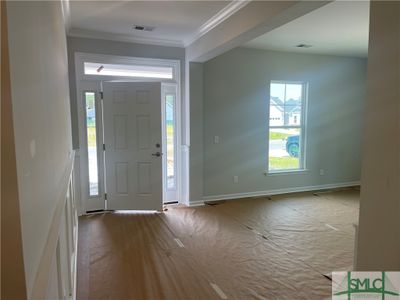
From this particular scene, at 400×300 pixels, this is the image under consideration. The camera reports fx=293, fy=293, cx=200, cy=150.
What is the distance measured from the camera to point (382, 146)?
158cm

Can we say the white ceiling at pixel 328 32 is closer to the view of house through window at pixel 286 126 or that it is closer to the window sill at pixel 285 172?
the view of house through window at pixel 286 126

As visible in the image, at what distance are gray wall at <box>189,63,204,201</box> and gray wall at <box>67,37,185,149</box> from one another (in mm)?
511

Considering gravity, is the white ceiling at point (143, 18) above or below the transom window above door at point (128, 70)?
above

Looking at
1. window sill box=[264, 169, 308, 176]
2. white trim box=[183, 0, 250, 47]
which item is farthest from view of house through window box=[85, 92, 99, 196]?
window sill box=[264, 169, 308, 176]

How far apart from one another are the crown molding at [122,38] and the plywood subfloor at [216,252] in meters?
2.64

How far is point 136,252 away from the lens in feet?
10.4

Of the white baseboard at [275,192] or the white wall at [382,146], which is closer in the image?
the white wall at [382,146]

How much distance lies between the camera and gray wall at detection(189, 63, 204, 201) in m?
4.79

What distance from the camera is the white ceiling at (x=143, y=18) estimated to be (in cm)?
322

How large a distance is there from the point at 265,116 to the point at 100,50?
9.99 feet

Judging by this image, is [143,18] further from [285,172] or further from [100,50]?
[285,172]

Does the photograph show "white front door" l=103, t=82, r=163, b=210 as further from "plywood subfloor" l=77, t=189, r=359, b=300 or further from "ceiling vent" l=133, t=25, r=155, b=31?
"ceiling vent" l=133, t=25, r=155, b=31

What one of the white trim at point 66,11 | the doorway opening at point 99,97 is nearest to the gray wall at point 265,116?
the doorway opening at point 99,97

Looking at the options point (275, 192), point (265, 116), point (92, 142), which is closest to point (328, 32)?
point (265, 116)
